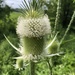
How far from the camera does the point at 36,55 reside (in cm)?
160

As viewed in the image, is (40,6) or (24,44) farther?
(24,44)

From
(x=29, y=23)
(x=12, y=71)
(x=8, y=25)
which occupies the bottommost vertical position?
(x=12, y=71)

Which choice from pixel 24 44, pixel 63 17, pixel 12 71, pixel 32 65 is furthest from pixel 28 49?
pixel 63 17

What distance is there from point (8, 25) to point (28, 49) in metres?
14.6

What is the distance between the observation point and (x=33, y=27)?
155cm

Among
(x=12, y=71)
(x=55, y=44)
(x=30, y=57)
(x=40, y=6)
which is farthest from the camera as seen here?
(x=12, y=71)

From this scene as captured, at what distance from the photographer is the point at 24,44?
1.69 metres

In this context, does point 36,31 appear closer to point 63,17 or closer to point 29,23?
point 29,23

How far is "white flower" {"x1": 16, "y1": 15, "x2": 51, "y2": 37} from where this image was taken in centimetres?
152

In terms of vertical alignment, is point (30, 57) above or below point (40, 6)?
below

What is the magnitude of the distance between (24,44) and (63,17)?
14435 millimetres

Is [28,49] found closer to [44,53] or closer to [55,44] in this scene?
[44,53]

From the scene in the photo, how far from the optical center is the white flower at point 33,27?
1524 millimetres

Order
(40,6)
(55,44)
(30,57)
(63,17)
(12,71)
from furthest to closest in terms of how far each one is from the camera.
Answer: (63,17) < (12,71) < (55,44) < (30,57) < (40,6)
